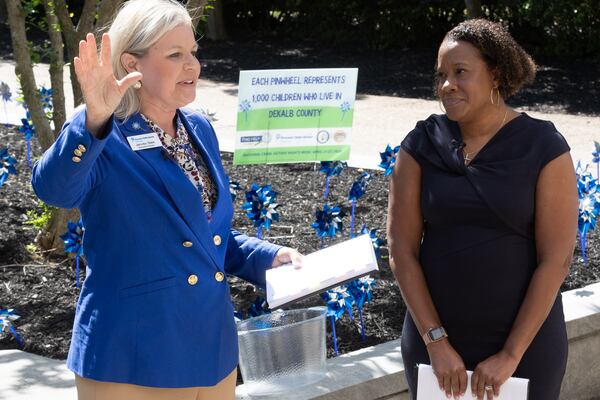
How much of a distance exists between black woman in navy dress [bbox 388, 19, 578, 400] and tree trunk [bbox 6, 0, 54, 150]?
3.50m

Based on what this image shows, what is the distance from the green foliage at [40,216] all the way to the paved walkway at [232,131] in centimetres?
188

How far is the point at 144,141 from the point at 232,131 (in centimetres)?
747

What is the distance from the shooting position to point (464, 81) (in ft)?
10.3

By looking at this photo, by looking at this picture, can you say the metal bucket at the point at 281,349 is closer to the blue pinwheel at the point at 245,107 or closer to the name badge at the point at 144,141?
the name badge at the point at 144,141

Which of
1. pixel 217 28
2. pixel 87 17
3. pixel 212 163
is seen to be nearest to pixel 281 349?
pixel 212 163

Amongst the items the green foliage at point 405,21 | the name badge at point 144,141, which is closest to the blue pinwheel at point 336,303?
the name badge at point 144,141

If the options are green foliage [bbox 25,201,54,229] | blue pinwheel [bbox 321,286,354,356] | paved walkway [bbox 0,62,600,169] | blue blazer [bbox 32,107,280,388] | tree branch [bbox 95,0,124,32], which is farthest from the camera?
paved walkway [bbox 0,62,600,169]

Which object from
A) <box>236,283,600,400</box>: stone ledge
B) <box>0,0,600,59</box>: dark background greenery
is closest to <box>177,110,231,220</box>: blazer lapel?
<box>236,283,600,400</box>: stone ledge

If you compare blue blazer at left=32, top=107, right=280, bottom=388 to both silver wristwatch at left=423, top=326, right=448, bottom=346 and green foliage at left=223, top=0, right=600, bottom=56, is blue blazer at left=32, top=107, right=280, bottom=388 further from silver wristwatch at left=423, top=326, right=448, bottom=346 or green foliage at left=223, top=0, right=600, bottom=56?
green foliage at left=223, top=0, right=600, bottom=56

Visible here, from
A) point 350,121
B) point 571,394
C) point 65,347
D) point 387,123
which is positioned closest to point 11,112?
point 387,123

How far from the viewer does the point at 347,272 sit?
2957 millimetres

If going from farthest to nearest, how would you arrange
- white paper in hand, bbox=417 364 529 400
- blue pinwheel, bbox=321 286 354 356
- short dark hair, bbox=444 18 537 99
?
blue pinwheel, bbox=321 286 354 356, short dark hair, bbox=444 18 537 99, white paper in hand, bbox=417 364 529 400

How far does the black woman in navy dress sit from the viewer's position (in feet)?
10.1

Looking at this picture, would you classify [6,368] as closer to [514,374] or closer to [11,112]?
[514,374]
